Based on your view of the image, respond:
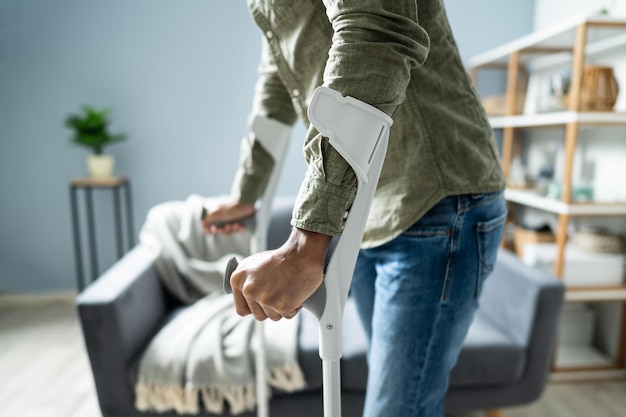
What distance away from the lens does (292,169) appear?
2900 mm

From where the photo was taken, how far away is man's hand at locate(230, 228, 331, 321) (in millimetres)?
549

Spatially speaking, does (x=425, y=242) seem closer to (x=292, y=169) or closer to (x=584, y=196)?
(x=584, y=196)

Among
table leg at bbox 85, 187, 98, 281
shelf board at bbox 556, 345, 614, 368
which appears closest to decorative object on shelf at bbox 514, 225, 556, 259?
shelf board at bbox 556, 345, 614, 368

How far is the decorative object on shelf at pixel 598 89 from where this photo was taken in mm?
1828

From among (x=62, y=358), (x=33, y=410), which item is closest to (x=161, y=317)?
(x=33, y=410)

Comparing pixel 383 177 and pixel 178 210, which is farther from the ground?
pixel 383 177

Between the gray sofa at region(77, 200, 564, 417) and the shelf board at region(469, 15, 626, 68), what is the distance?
0.91 meters

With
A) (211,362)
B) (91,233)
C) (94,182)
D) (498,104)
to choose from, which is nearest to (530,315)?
(211,362)

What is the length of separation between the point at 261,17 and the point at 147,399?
1199mm

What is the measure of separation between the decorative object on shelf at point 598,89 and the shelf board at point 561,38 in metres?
0.16

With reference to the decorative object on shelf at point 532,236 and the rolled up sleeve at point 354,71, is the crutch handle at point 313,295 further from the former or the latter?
the decorative object on shelf at point 532,236

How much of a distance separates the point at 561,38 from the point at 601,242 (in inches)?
34.0

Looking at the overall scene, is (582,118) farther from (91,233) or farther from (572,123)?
(91,233)

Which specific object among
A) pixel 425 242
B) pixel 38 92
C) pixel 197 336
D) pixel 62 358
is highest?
pixel 38 92
